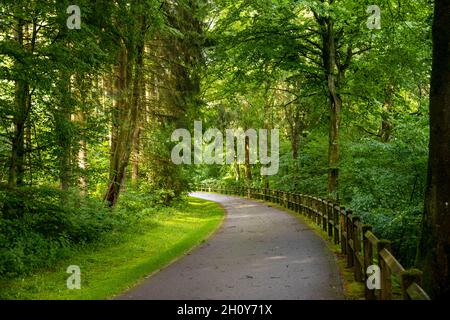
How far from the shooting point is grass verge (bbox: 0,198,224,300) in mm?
8727

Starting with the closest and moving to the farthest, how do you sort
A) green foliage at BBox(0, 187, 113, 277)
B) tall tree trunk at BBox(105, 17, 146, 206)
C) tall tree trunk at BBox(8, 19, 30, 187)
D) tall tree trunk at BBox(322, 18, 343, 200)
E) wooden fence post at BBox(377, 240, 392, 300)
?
1. wooden fence post at BBox(377, 240, 392, 300)
2. green foliage at BBox(0, 187, 113, 277)
3. tall tree trunk at BBox(8, 19, 30, 187)
4. tall tree trunk at BBox(105, 17, 146, 206)
5. tall tree trunk at BBox(322, 18, 343, 200)

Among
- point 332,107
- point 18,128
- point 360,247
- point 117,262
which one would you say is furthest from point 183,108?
point 360,247

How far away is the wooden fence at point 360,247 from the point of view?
4930 millimetres

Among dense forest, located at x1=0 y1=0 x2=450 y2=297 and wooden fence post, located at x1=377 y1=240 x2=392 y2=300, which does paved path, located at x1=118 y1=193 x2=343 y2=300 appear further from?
dense forest, located at x1=0 y1=0 x2=450 y2=297

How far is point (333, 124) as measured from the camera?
19812 mm

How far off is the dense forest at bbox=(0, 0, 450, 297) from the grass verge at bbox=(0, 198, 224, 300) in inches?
21.8

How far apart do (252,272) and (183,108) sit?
15.0 m

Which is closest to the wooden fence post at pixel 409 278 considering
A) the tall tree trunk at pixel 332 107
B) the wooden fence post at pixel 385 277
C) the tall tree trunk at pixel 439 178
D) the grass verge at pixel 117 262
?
the wooden fence post at pixel 385 277

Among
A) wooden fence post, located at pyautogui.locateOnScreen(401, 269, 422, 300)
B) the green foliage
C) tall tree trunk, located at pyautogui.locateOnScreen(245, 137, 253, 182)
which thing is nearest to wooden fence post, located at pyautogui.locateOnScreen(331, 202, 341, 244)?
the green foliage

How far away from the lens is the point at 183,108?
77.6 ft

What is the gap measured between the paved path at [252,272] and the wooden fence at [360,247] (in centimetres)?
52
